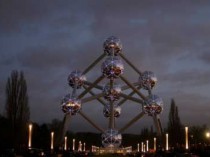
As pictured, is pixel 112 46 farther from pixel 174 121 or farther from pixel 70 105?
pixel 174 121

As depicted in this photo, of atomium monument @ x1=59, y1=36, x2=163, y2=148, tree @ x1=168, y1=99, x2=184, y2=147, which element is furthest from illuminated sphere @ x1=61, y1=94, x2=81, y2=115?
tree @ x1=168, y1=99, x2=184, y2=147

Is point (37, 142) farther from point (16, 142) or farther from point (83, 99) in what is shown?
point (16, 142)

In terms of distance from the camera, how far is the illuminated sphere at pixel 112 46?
2010 inches

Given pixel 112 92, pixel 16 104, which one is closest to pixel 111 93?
pixel 112 92

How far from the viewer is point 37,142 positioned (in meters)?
72.0

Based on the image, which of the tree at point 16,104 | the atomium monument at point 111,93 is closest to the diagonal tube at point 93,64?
the atomium monument at point 111,93

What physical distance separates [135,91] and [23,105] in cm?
1584

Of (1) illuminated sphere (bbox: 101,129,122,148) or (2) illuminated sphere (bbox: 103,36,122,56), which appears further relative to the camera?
(2) illuminated sphere (bbox: 103,36,122,56)

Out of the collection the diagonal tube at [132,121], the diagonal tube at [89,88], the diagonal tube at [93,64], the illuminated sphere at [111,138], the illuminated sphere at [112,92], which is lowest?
the illuminated sphere at [111,138]

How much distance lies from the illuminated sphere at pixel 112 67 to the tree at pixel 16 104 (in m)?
8.95

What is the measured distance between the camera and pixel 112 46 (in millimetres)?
51031

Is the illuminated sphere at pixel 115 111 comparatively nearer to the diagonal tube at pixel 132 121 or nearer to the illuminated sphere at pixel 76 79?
the diagonal tube at pixel 132 121

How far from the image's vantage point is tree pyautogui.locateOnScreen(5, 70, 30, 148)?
40.3 meters

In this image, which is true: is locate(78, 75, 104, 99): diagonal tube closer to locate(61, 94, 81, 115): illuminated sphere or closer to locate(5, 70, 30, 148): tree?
locate(61, 94, 81, 115): illuminated sphere
